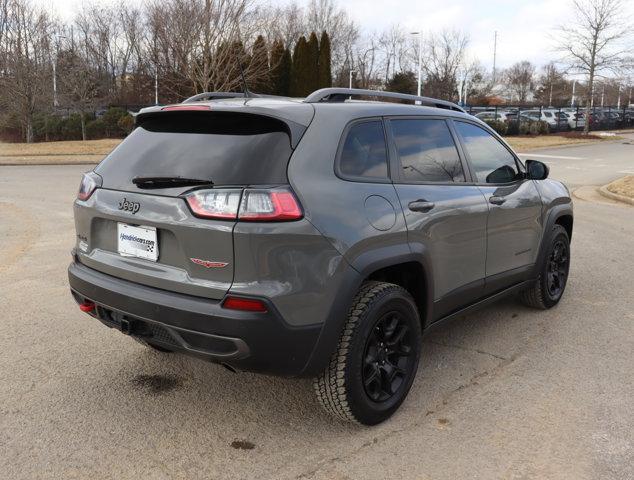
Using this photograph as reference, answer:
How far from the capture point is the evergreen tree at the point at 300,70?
115ft

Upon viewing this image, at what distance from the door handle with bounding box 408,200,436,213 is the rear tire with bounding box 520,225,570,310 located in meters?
1.92

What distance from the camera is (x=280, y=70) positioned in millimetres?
34750

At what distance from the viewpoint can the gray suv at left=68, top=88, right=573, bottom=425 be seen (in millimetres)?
2736

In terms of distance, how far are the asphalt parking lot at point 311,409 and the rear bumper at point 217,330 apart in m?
0.53

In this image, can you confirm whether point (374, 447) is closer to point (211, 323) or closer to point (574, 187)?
point (211, 323)

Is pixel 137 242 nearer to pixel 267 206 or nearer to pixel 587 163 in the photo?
pixel 267 206

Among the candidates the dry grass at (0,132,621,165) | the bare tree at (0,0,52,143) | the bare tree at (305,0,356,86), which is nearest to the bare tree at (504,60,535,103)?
the bare tree at (305,0,356,86)

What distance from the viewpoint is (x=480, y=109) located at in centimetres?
4025

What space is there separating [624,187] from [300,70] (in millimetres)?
24860

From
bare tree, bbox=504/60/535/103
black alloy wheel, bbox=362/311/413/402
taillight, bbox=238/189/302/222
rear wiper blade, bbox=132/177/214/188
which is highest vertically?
bare tree, bbox=504/60/535/103

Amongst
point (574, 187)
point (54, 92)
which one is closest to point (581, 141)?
point (574, 187)

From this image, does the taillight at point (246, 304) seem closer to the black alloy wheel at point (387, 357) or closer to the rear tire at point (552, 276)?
the black alloy wheel at point (387, 357)

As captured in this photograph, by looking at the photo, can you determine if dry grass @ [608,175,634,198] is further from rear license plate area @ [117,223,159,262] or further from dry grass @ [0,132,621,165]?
dry grass @ [0,132,621,165]

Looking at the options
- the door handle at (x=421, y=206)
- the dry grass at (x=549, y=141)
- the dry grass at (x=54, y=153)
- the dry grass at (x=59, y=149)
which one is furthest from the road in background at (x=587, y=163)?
the dry grass at (x=59, y=149)
